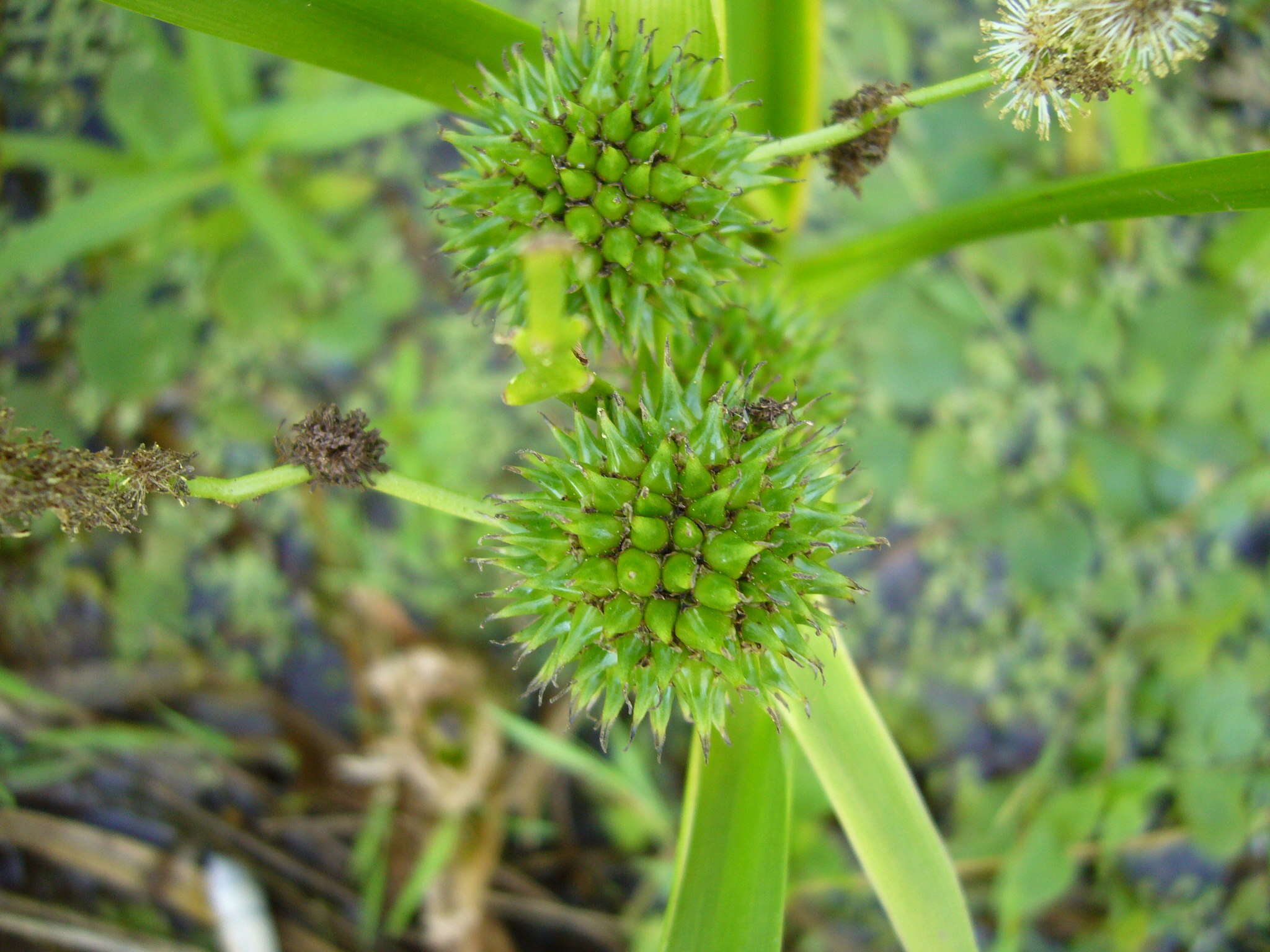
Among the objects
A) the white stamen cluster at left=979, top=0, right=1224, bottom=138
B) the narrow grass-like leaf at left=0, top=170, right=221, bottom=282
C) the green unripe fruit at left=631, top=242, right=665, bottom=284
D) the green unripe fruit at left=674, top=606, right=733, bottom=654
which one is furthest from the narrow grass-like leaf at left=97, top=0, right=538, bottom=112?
the narrow grass-like leaf at left=0, top=170, right=221, bottom=282

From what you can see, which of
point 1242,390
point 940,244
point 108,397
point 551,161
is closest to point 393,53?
point 551,161

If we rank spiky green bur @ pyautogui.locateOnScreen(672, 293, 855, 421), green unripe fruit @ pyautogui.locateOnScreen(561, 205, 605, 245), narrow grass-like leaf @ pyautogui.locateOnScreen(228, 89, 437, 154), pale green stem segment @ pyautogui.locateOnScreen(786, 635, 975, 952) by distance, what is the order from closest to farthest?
green unripe fruit @ pyautogui.locateOnScreen(561, 205, 605, 245)
pale green stem segment @ pyautogui.locateOnScreen(786, 635, 975, 952)
spiky green bur @ pyautogui.locateOnScreen(672, 293, 855, 421)
narrow grass-like leaf @ pyautogui.locateOnScreen(228, 89, 437, 154)

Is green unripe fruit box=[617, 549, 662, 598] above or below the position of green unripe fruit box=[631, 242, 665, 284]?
below

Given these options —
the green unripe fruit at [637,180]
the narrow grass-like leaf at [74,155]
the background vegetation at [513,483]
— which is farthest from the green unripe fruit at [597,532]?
the narrow grass-like leaf at [74,155]

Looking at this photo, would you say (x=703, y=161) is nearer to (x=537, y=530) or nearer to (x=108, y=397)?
(x=537, y=530)

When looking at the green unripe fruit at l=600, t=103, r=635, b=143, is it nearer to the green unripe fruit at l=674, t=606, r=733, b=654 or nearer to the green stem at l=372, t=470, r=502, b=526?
the green stem at l=372, t=470, r=502, b=526

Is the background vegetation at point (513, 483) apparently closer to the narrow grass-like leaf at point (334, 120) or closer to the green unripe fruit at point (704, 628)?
the narrow grass-like leaf at point (334, 120)
